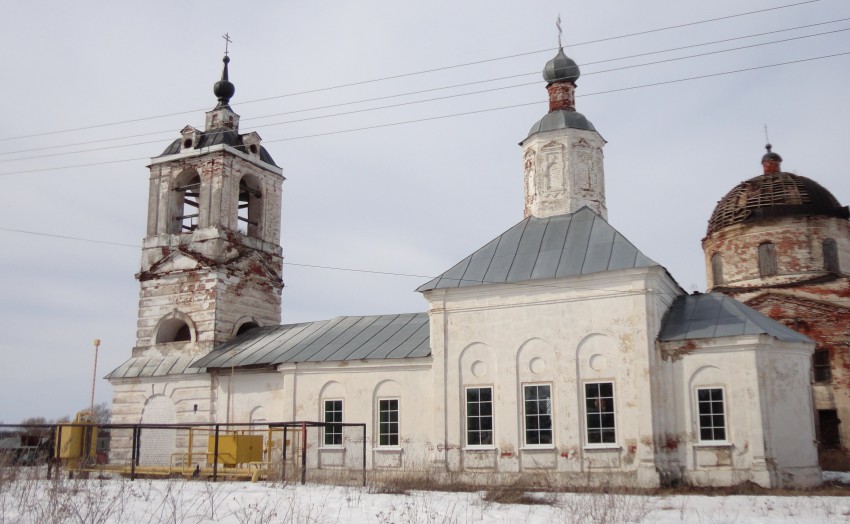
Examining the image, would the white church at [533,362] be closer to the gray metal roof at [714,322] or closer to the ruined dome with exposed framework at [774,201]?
the gray metal roof at [714,322]

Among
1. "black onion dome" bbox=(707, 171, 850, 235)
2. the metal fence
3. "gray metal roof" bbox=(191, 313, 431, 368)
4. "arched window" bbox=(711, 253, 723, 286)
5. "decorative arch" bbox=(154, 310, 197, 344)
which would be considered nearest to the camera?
the metal fence

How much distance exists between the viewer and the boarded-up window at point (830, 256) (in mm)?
26750

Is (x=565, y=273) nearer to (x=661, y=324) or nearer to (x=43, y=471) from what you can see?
(x=661, y=324)

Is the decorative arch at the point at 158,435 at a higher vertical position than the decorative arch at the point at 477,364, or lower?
lower

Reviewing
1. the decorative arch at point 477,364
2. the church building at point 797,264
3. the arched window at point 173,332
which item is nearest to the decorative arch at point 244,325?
the arched window at point 173,332

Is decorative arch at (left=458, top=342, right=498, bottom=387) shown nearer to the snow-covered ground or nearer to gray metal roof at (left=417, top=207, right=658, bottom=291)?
gray metal roof at (left=417, top=207, right=658, bottom=291)

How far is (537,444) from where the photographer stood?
58.5ft

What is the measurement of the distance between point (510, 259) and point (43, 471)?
36.6 feet

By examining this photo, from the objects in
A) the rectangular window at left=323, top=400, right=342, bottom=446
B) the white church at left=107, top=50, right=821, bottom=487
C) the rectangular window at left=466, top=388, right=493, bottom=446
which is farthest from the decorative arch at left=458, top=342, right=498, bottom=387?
the rectangular window at left=323, top=400, right=342, bottom=446

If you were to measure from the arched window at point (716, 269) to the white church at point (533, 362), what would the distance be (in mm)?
9494

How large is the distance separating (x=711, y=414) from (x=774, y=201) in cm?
1366

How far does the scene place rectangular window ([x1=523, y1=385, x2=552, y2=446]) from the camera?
17859mm

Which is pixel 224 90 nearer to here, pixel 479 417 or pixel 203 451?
pixel 203 451

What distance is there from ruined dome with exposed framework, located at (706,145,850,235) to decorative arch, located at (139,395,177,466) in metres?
19.5
